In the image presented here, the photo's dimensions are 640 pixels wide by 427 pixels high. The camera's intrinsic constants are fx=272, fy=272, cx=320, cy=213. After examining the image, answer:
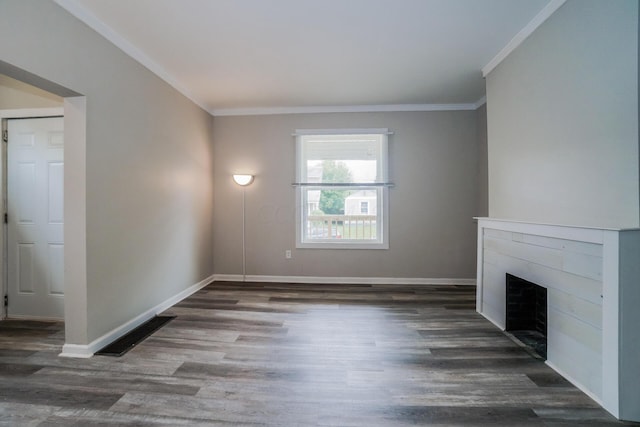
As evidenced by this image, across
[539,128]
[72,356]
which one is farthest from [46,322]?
[539,128]

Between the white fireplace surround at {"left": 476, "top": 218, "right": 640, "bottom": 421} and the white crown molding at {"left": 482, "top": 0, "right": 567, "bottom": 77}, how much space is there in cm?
158

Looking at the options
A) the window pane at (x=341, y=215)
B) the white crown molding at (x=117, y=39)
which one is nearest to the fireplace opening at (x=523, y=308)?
the window pane at (x=341, y=215)

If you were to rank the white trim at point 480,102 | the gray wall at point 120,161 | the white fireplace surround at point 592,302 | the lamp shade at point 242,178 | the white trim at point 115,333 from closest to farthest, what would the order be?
the white fireplace surround at point 592,302 → the gray wall at point 120,161 → the white trim at point 115,333 → the white trim at point 480,102 → the lamp shade at point 242,178

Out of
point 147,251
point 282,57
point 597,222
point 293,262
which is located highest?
point 282,57

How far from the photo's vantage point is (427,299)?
3389mm

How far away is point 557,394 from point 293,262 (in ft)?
10.3

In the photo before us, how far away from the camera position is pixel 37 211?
267 centimetres

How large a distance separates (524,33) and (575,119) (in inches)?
38.9

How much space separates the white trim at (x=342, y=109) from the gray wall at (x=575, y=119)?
134cm

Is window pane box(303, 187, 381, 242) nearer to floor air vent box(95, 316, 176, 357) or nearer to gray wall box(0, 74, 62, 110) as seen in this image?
floor air vent box(95, 316, 176, 357)

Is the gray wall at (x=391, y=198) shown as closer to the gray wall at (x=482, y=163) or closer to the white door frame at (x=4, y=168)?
the gray wall at (x=482, y=163)

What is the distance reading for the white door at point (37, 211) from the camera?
8.69 ft

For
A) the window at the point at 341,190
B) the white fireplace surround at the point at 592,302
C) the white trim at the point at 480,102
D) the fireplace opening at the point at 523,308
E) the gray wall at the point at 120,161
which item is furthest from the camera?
the window at the point at 341,190

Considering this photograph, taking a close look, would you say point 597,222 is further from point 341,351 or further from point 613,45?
point 341,351
